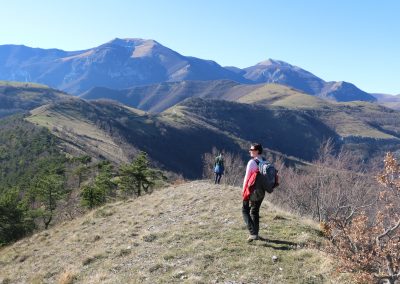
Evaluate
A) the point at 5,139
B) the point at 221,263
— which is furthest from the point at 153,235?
the point at 5,139

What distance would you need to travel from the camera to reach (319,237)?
13.5 m

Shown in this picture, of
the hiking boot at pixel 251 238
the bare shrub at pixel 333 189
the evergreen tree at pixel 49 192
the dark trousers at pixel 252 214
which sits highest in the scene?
the dark trousers at pixel 252 214

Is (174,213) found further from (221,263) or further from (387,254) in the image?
(387,254)

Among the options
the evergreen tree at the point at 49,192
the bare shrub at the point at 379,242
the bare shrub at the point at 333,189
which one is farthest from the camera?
the evergreen tree at the point at 49,192

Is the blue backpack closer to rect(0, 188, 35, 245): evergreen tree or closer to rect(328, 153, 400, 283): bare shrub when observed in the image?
rect(328, 153, 400, 283): bare shrub

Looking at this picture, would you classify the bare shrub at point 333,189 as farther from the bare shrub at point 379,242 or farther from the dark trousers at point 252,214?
the bare shrub at point 379,242

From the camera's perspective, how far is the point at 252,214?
500 inches

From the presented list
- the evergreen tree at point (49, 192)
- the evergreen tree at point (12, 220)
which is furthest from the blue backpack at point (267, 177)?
the evergreen tree at point (49, 192)

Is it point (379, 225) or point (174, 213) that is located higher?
point (379, 225)

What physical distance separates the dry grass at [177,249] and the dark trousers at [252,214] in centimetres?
50

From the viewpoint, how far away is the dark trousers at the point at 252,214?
12.4m

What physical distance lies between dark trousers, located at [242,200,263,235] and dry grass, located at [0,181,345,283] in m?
0.50

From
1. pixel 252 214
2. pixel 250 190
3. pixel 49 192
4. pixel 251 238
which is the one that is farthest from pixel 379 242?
pixel 49 192

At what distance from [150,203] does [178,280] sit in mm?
13113
